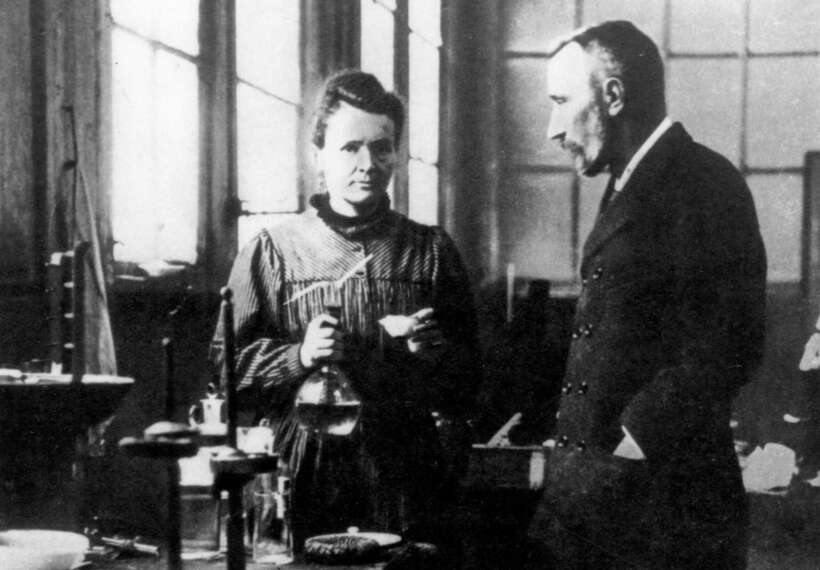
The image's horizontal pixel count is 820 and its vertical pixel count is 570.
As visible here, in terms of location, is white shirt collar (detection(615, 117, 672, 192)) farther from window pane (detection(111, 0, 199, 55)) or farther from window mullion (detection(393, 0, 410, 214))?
window mullion (detection(393, 0, 410, 214))

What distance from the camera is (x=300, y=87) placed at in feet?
12.6

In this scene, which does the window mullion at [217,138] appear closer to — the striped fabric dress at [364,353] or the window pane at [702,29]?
the striped fabric dress at [364,353]

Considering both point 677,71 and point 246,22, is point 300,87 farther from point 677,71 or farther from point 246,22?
point 677,71

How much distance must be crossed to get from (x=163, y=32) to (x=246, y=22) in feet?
1.81

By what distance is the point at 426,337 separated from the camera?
87.0 inches

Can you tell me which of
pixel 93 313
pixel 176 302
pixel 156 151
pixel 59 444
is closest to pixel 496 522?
pixel 176 302

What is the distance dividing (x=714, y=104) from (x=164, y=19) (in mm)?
4798

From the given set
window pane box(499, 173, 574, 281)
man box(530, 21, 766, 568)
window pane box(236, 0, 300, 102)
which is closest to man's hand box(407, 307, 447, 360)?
man box(530, 21, 766, 568)


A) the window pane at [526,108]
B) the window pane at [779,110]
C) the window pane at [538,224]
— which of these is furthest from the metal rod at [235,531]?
the window pane at [779,110]

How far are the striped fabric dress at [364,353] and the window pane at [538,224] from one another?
4476 mm

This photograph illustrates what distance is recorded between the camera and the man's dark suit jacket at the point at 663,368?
197cm

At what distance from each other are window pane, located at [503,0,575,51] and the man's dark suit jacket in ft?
15.8

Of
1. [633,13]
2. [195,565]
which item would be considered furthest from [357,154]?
[633,13]

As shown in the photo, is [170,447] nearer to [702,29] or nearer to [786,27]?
[702,29]
